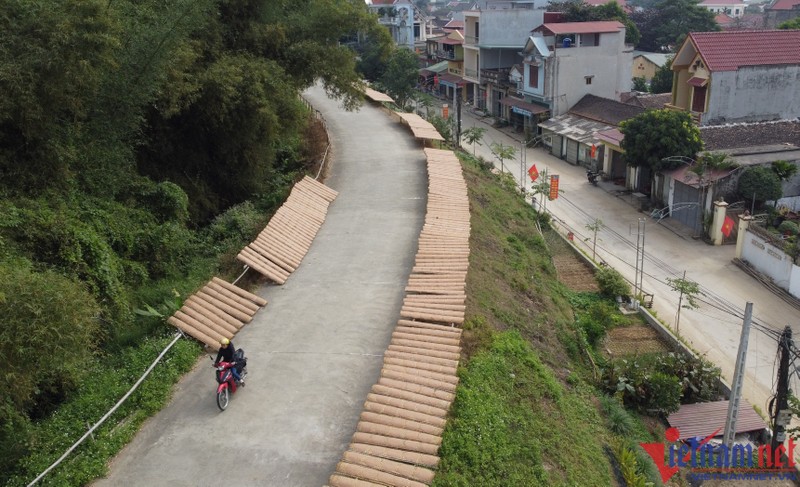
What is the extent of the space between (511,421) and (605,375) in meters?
5.40

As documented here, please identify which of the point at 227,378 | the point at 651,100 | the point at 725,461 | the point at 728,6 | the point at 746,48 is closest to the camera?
the point at 227,378

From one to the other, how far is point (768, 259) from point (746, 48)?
1550 centimetres

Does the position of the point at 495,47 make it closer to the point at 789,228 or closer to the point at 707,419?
the point at 789,228

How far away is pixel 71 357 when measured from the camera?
8.35 m

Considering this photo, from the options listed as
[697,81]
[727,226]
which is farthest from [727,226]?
[697,81]

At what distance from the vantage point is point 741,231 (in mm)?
22375

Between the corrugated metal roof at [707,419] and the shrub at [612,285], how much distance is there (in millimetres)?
5678

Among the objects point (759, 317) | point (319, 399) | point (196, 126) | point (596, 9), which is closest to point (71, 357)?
point (319, 399)

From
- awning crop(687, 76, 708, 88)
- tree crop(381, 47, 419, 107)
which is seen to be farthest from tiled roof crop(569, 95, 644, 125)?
tree crop(381, 47, 419, 107)

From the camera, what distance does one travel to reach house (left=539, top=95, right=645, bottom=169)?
33406 mm

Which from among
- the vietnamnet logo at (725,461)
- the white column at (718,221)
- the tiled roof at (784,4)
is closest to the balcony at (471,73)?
the white column at (718,221)

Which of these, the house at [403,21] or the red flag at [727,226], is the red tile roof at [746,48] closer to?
the red flag at [727,226]

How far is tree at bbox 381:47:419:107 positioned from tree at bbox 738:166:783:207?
83.7 feet

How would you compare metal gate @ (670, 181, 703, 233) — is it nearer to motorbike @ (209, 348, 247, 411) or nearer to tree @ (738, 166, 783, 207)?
tree @ (738, 166, 783, 207)
